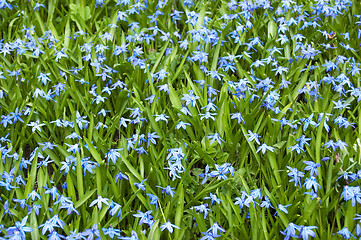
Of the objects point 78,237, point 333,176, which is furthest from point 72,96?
Result: point 333,176

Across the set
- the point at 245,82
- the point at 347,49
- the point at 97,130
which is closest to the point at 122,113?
the point at 97,130

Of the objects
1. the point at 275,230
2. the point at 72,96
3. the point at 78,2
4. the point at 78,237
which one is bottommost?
the point at 275,230

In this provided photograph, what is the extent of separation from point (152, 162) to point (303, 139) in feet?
3.14

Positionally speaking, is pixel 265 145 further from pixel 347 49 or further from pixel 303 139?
pixel 347 49

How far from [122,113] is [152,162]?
0.59m

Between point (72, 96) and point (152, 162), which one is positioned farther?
point (72, 96)

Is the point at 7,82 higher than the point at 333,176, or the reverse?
the point at 7,82

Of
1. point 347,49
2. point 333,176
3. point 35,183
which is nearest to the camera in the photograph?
point 333,176

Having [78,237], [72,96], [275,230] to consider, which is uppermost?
[72,96]

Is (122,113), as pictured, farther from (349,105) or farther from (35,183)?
(349,105)

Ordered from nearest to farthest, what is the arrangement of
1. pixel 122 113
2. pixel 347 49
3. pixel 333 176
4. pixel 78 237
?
pixel 78 237
pixel 333 176
pixel 122 113
pixel 347 49

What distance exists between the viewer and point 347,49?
3.59 m

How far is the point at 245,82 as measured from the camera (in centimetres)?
315

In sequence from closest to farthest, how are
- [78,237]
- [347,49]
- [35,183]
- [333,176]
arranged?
[78,237] < [333,176] < [35,183] < [347,49]
